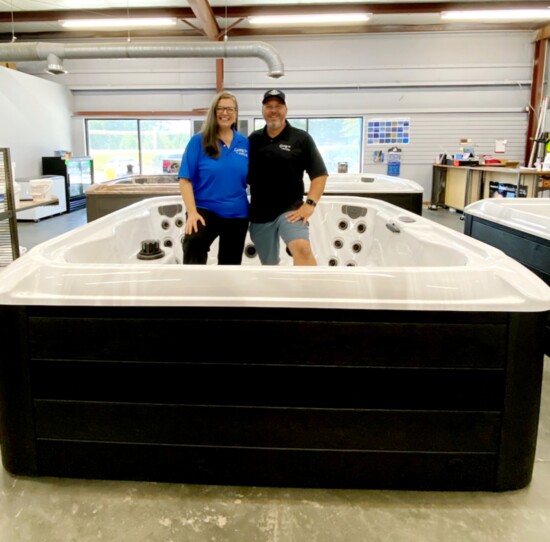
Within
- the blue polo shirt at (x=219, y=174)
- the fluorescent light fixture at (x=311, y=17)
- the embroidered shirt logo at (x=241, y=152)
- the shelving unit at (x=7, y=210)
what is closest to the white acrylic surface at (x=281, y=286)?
the blue polo shirt at (x=219, y=174)

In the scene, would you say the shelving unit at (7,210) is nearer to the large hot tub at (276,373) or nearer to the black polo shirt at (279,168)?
the black polo shirt at (279,168)

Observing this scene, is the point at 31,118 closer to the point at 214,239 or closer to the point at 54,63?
the point at 54,63

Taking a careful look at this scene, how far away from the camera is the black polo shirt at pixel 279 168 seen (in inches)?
80.3

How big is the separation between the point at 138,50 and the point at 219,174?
562 centimetres

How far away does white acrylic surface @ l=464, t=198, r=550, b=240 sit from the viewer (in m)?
2.18

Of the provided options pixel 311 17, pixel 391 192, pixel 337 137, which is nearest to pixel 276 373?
pixel 391 192

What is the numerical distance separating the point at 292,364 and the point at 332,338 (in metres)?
0.12

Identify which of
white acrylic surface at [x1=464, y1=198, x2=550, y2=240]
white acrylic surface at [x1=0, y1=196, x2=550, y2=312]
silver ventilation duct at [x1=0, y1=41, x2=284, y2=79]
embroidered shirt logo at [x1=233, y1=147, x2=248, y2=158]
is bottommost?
white acrylic surface at [x1=0, y1=196, x2=550, y2=312]

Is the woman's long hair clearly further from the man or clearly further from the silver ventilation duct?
the silver ventilation duct

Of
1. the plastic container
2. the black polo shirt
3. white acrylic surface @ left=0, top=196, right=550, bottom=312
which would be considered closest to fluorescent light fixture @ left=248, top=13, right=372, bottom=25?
the plastic container

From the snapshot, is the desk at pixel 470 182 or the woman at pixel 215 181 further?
the desk at pixel 470 182

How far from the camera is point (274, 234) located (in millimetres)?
2143

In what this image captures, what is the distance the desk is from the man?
4092 millimetres

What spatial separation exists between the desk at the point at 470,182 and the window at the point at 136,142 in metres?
4.54
